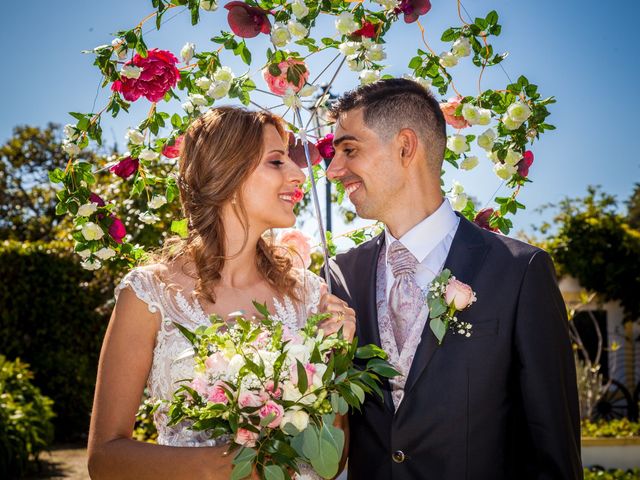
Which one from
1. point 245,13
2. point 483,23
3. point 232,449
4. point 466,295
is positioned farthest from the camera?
point 483,23

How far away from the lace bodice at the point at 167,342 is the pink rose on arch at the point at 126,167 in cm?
69

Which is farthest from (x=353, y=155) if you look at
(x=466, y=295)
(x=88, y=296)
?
(x=88, y=296)

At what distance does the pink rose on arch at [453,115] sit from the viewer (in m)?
3.13

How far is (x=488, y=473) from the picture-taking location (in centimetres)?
244

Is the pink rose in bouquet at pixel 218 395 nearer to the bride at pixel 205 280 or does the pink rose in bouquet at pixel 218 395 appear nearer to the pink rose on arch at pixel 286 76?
the bride at pixel 205 280

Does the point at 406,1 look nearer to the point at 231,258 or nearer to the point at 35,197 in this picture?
the point at 231,258

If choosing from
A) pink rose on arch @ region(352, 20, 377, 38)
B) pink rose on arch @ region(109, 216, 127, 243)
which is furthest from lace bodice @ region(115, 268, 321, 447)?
pink rose on arch @ region(352, 20, 377, 38)

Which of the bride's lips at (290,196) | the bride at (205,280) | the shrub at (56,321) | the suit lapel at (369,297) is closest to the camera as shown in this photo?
the bride at (205,280)

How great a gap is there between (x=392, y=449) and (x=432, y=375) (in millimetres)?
306

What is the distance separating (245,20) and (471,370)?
5.32 ft

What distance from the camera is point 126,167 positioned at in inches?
130

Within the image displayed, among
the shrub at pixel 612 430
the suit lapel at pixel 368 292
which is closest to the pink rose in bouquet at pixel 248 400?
the suit lapel at pixel 368 292

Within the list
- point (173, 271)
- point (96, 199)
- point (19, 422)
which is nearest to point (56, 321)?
point (19, 422)

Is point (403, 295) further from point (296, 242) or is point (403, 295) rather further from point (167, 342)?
point (167, 342)
